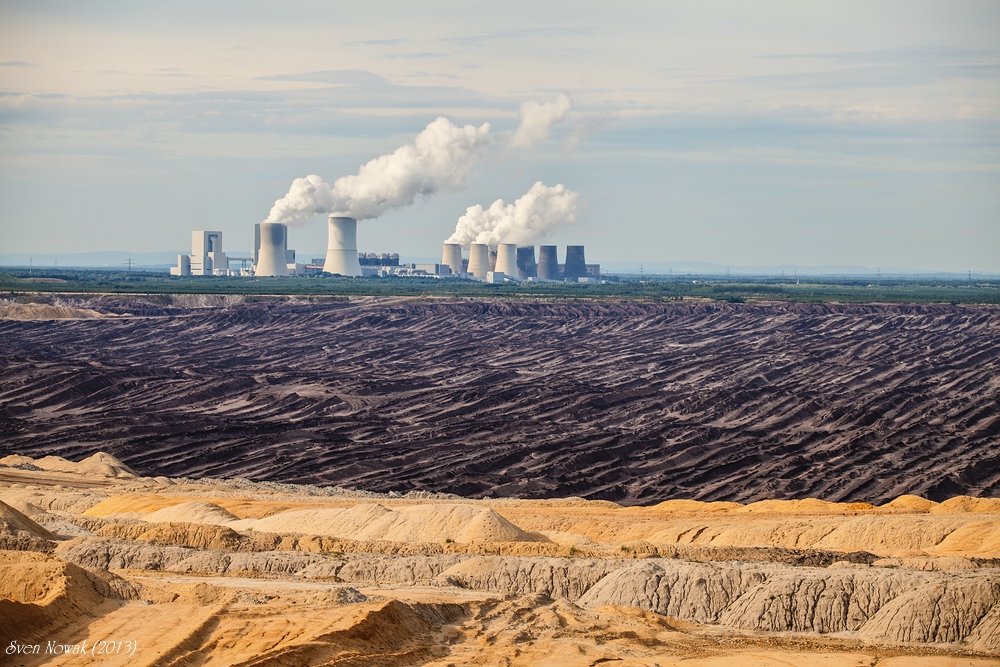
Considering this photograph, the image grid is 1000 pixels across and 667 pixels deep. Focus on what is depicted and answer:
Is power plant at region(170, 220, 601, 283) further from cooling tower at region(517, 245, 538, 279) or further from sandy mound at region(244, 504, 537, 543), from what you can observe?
sandy mound at region(244, 504, 537, 543)

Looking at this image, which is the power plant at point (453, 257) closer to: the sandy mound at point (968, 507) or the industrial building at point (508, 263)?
the industrial building at point (508, 263)

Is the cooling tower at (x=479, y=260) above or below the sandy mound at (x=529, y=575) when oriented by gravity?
above

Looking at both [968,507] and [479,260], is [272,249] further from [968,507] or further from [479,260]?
[968,507]

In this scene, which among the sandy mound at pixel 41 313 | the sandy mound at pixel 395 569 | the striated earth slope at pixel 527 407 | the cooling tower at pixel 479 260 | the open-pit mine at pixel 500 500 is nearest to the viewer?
the open-pit mine at pixel 500 500

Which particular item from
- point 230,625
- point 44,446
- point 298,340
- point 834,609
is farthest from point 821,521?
point 298,340

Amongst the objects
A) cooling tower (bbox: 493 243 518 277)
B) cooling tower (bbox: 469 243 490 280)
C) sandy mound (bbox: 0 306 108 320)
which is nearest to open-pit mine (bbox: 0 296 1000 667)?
sandy mound (bbox: 0 306 108 320)

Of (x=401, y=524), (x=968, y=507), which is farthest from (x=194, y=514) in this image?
(x=968, y=507)

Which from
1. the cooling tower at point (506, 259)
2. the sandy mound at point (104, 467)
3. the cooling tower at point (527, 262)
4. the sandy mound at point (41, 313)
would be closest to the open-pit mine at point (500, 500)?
the sandy mound at point (104, 467)
